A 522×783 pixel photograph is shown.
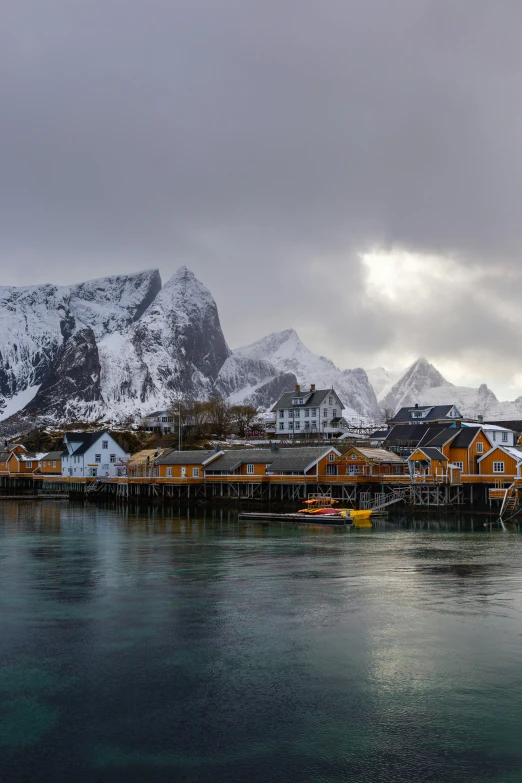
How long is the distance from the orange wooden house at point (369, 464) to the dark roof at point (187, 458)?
69.2 feet

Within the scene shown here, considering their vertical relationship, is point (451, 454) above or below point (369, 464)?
above

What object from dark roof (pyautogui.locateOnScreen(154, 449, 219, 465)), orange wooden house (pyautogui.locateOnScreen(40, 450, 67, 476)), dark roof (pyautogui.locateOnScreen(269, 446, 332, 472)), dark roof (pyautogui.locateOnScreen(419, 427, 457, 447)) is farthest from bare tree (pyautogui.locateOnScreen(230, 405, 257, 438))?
dark roof (pyautogui.locateOnScreen(419, 427, 457, 447))

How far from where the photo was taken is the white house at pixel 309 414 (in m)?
133

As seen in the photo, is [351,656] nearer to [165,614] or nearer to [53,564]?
[165,614]

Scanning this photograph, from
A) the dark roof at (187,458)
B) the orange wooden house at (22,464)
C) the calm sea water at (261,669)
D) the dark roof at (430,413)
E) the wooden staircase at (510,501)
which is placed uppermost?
the dark roof at (430,413)

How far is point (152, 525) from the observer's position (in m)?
69.1

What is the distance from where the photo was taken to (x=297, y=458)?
296ft

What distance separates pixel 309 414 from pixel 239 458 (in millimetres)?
41058

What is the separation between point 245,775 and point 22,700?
26.6 feet

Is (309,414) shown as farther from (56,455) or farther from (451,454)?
(451,454)

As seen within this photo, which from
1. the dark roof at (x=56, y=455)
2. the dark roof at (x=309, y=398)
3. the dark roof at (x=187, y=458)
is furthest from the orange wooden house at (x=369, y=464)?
the dark roof at (x=56, y=455)

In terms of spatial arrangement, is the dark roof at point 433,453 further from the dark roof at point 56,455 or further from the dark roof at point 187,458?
the dark roof at point 56,455

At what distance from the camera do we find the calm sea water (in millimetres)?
17000

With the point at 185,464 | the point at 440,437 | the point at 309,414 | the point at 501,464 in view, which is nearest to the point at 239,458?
the point at 185,464
